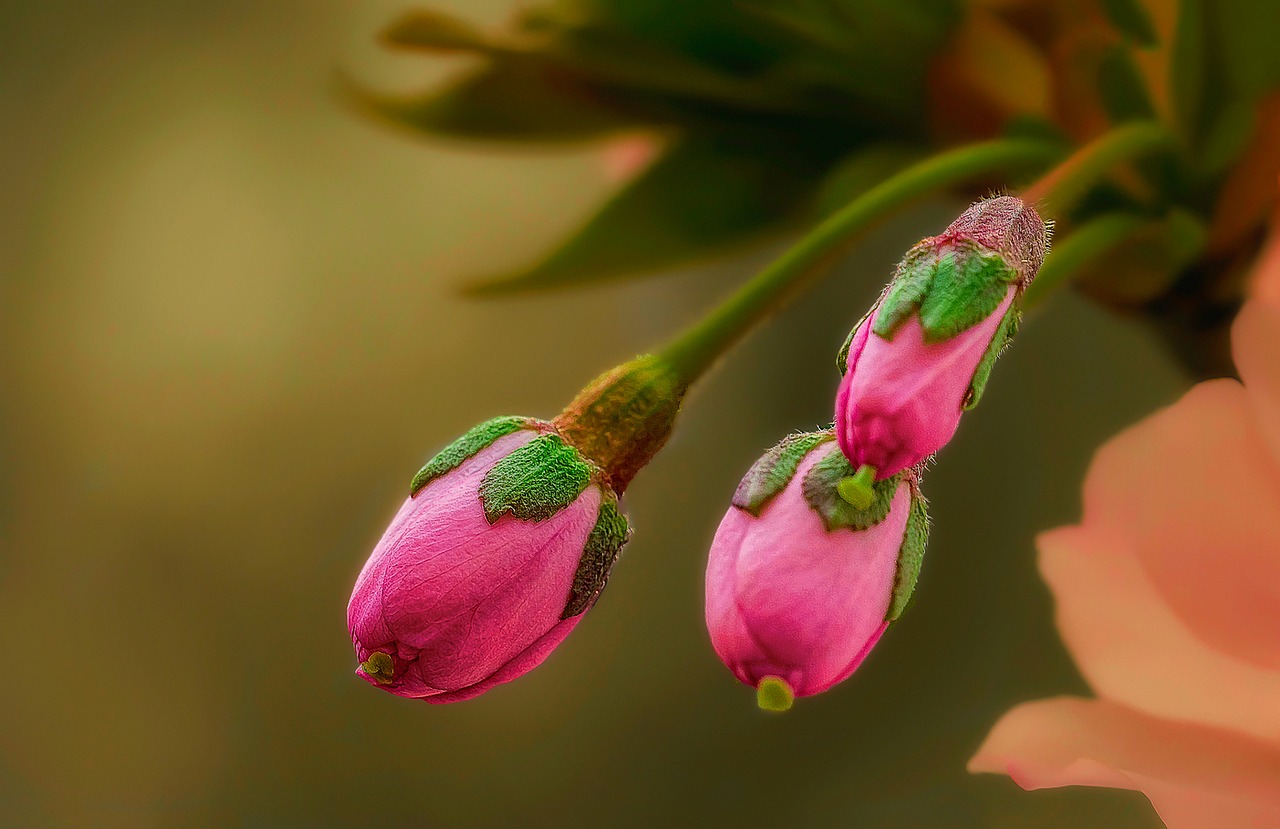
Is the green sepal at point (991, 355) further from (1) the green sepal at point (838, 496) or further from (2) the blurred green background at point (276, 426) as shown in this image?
(2) the blurred green background at point (276, 426)

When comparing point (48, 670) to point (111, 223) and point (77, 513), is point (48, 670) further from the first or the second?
point (111, 223)

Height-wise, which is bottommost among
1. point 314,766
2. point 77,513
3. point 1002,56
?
point 314,766

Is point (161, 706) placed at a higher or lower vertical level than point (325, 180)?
lower

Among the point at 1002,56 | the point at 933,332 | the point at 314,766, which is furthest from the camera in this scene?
the point at 314,766

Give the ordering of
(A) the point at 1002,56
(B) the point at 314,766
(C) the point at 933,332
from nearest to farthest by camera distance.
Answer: (C) the point at 933,332 → (A) the point at 1002,56 → (B) the point at 314,766

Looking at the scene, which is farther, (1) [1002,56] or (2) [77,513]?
(2) [77,513]

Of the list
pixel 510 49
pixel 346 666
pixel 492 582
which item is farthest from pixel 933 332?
pixel 346 666

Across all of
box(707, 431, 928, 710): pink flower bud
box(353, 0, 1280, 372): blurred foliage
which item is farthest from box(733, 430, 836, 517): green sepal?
box(353, 0, 1280, 372): blurred foliage

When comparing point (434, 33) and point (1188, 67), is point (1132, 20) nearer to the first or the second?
point (1188, 67)
